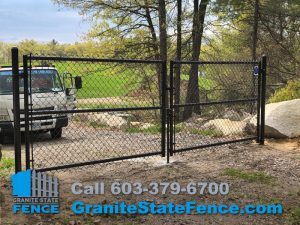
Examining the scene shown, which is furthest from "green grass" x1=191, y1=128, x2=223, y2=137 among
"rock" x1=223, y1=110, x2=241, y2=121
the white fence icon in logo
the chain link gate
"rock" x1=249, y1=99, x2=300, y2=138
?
the white fence icon in logo

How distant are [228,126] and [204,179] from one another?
182 inches

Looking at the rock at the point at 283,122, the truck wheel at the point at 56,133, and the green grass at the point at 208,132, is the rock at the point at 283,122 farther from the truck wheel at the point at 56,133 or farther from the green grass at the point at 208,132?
the truck wheel at the point at 56,133

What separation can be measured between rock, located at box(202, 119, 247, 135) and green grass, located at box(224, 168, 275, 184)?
10.8 feet

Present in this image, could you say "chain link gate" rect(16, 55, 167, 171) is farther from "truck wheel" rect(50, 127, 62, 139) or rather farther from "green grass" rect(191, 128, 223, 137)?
"green grass" rect(191, 128, 223, 137)

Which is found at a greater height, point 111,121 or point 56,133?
point 111,121

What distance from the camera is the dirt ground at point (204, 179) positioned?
4438mm

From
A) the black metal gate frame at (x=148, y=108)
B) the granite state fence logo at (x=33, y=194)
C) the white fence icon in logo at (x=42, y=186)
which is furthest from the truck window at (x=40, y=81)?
the granite state fence logo at (x=33, y=194)

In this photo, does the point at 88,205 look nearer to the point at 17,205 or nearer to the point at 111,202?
the point at 111,202

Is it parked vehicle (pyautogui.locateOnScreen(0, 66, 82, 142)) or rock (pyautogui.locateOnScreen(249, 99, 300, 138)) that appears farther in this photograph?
parked vehicle (pyautogui.locateOnScreen(0, 66, 82, 142))

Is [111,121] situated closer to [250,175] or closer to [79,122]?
[79,122]

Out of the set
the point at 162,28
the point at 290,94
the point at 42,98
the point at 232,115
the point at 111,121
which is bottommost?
the point at 111,121

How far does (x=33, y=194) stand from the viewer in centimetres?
474

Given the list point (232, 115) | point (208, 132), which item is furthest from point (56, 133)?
point (232, 115)

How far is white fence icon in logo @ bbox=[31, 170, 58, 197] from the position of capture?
4.82m
